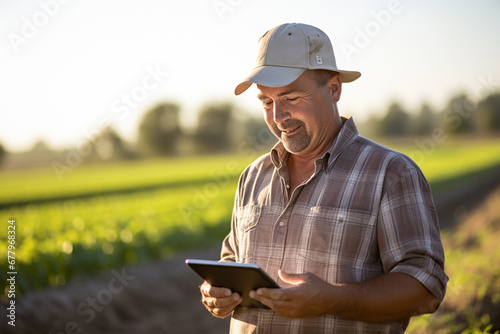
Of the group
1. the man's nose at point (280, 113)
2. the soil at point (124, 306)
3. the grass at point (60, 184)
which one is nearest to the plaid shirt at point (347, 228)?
the man's nose at point (280, 113)

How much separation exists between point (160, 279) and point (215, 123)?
225 ft

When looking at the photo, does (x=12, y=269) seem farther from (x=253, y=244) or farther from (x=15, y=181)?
(x=15, y=181)

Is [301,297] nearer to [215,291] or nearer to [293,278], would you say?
[293,278]

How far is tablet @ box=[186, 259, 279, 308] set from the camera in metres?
1.82

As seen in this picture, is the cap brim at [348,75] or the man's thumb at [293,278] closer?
the man's thumb at [293,278]

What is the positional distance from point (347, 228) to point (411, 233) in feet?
0.79

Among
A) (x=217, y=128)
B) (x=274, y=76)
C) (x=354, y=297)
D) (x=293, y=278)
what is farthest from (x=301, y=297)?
(x=217, y=128)

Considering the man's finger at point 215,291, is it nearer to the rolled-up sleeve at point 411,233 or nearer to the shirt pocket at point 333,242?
the shirt pocket at point 333,242

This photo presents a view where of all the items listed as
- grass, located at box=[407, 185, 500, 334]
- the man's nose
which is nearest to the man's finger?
the man's nose

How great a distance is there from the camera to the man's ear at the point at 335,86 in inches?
89.0

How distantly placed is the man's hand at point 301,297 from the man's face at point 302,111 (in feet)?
1.99

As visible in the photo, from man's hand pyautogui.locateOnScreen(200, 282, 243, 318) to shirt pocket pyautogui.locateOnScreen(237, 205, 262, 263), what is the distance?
22cm

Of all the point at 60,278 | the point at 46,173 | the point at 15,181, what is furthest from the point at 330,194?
the point at 46,173

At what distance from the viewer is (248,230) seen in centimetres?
231
